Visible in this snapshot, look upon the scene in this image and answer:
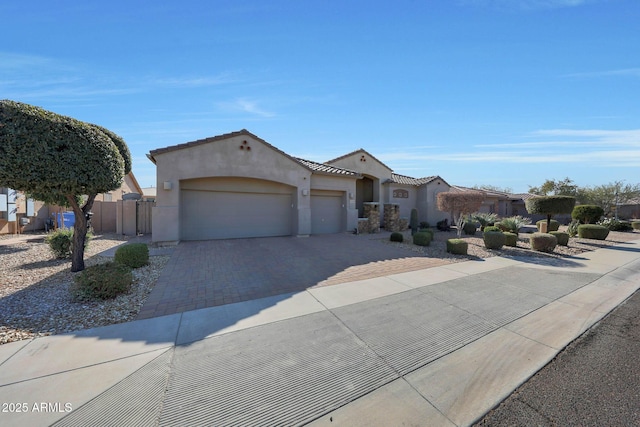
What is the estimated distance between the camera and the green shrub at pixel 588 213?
1886 cm

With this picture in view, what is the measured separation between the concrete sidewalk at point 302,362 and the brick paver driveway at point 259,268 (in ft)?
2.07

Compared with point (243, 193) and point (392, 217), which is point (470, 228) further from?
point (243, 193)

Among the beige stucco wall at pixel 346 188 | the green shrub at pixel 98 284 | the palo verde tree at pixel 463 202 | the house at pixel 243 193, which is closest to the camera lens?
the green shrub at pixel 98 284

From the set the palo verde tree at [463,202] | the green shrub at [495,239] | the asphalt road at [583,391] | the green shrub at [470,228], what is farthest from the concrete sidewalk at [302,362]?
the green shrub at [470,228]

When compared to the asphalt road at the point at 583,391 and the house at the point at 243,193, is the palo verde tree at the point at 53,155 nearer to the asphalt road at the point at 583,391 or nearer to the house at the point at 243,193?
the house at the point at 243,193

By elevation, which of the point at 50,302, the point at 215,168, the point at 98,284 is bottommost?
the point at 50,302

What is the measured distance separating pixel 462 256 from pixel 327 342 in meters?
8.51

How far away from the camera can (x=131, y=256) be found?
24.2 ft

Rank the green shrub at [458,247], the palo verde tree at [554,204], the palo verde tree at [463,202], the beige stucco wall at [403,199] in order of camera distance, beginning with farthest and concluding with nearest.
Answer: the beige stucco wall at [403,199], the palo verde tree at [554,204], the palo verde tree at [463,202], the green shrub at [458,247]

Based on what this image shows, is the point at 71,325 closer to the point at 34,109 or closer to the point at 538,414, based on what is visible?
the point at 34,109

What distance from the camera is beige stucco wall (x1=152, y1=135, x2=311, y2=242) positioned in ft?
36.6

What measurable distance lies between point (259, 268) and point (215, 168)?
250 inches

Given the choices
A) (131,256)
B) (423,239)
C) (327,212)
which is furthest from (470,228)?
(131,256)

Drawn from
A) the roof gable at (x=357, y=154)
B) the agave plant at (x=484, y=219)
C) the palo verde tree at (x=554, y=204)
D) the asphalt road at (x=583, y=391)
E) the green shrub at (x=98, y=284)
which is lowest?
Result: the asphalt road at (x=583, y=391)
